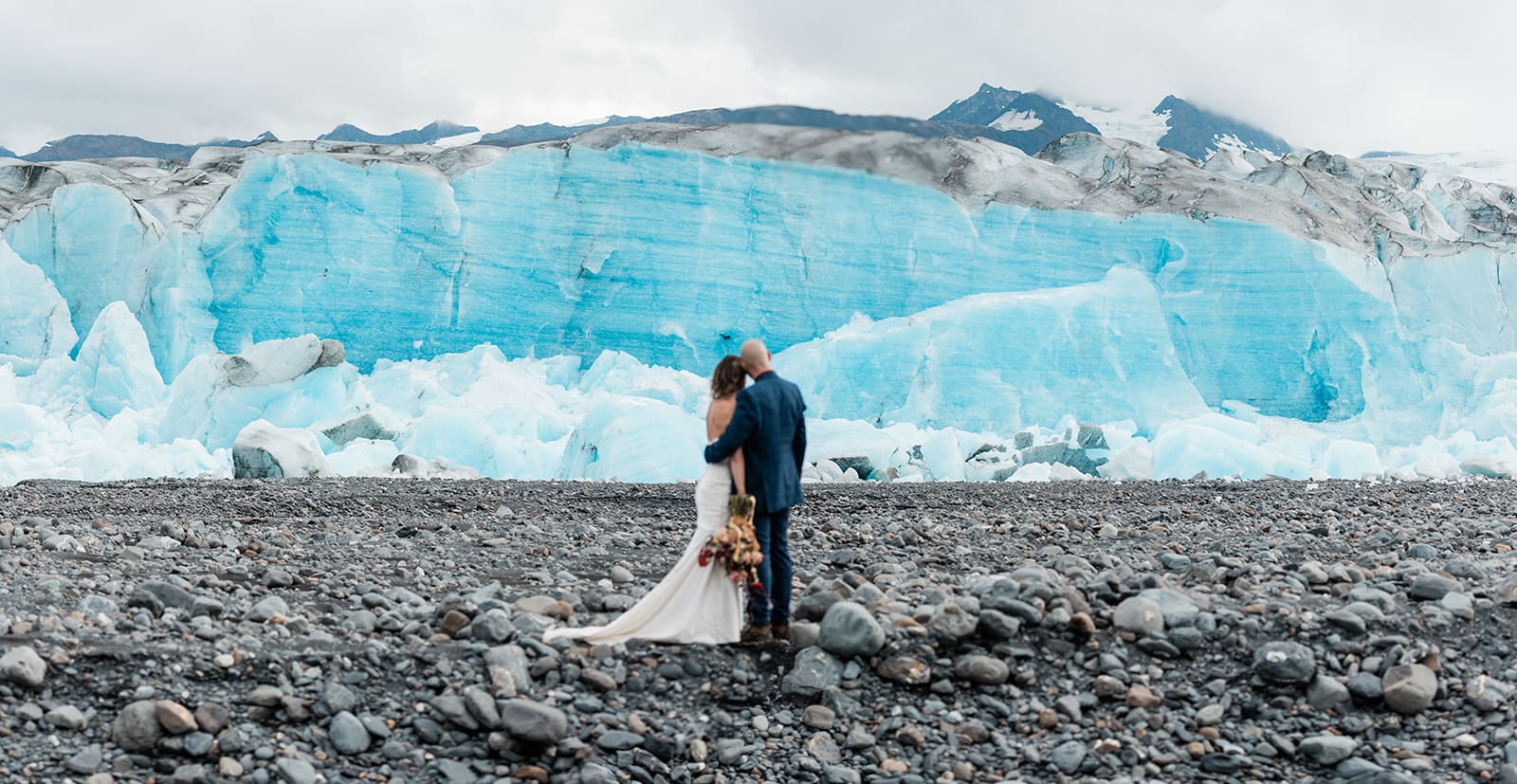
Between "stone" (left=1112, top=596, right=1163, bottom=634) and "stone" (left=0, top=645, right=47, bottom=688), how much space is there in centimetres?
398

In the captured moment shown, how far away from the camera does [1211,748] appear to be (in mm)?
3887

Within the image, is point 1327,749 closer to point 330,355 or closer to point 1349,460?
point 1349,460

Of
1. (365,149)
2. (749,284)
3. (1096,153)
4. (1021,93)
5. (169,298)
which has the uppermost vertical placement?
(1021,93)

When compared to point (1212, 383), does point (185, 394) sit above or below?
below

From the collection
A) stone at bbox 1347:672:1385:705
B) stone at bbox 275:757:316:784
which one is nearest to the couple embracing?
stone at bbox 275:757:316:784

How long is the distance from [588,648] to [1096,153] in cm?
2289

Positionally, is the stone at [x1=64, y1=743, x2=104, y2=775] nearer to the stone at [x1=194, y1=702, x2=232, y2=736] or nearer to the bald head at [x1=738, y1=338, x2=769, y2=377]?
the stone at [x1=194, y1=702, x2=232, y2=736]

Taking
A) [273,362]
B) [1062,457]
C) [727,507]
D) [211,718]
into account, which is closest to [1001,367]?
[1062,457]

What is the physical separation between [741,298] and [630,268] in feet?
6.24

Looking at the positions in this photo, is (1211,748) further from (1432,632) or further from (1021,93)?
(1021,93)

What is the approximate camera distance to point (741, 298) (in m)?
18.8

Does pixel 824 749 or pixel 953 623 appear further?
pixel 953 623

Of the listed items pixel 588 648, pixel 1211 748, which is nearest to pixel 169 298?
pixel 588 648

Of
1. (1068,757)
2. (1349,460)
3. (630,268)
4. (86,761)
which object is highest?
(630,268)
